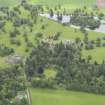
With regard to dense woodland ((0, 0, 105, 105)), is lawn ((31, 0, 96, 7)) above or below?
above

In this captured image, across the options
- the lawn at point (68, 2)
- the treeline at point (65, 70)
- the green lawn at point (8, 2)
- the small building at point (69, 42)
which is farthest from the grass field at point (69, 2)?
the treeline at point (65, 70)

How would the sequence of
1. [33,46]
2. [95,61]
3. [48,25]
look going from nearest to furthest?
1. [95,61]
2. [33,46]
3. [48,25]

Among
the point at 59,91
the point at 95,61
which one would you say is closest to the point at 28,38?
the point at 95,61

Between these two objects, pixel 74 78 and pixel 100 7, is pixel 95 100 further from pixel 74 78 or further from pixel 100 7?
pixel 100 7

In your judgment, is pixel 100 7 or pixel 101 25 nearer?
pixel 101 25

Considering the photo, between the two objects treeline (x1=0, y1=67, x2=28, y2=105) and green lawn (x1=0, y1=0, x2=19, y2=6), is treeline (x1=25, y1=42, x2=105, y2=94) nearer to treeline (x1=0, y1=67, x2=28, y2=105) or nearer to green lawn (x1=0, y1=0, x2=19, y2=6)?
treeline (x1=0, y1=67, x2=28, y2=105)

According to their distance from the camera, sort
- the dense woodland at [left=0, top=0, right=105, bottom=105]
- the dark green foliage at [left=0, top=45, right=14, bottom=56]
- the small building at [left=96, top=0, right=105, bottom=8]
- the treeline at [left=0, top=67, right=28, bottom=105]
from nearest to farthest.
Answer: the treeline at [left=0, top=67, right=28, bottom=105]
the dense woodland at [left=0, top=0, right=105, bottom=105]
the dark green foliage at [left=0, top=45, right=14, bottom=56]
the small building at [left=96, top=0, right=105, bottom=8]

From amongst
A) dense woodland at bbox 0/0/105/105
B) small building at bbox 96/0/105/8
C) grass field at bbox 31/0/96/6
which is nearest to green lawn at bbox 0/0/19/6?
grass field at bbox 31/0/96/6
